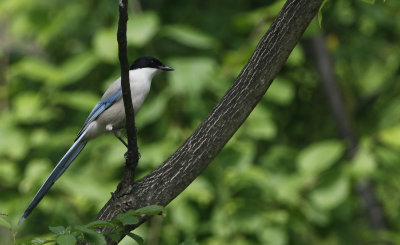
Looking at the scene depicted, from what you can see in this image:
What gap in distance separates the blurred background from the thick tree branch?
94.7 inches

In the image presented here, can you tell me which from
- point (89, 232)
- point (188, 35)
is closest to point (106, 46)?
point (188, 35)

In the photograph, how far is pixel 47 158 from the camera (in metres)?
6.00

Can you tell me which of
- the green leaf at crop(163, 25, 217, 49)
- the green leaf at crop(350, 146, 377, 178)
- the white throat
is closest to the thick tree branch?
the white throat

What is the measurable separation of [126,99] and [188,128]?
302 centimetres

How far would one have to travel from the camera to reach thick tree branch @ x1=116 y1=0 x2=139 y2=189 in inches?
103

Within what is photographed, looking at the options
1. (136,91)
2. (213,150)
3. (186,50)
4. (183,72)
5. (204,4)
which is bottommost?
(213,150)

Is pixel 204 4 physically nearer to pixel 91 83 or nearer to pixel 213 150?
pixel 91 83

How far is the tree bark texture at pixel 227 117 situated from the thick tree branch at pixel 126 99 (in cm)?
8

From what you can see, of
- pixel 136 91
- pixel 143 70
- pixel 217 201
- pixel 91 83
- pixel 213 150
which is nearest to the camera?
pixel 213 150

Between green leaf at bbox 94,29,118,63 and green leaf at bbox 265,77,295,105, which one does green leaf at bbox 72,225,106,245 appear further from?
green leaf at bbox 265,77,295,105

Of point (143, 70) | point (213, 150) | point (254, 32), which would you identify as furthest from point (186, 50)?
point (213, 150)

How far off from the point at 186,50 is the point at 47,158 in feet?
5.50

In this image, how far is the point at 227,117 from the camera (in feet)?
9.48

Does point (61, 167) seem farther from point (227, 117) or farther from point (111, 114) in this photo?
point (227, 117)
